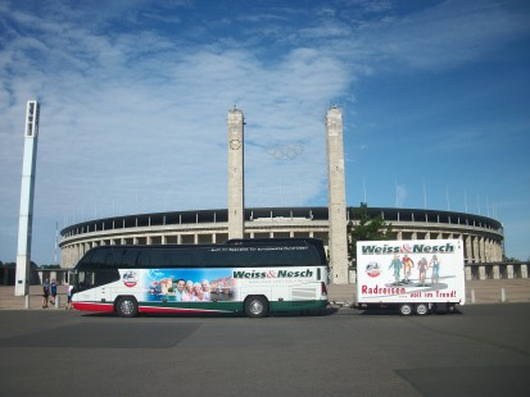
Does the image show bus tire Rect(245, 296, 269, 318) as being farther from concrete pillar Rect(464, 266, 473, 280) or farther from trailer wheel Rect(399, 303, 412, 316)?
concrete pillar Rect(464, 266, 473, 280)

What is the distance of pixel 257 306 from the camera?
81.7ft

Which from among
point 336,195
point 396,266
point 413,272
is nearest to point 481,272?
point 336,195

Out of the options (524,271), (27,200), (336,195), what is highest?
(336,195)

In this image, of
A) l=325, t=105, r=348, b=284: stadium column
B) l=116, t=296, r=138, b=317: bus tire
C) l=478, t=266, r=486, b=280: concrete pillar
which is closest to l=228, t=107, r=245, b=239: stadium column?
l=325, t=105, r=348, b=284: stadium column

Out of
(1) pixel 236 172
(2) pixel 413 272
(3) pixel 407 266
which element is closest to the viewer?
(2) pixel 413 272

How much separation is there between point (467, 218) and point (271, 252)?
8491 cm

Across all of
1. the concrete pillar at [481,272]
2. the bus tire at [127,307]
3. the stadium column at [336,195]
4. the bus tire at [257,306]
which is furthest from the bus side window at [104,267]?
the concrete pillar at [481,272]

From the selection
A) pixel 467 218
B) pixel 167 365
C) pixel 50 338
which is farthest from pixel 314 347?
pixel 467 218

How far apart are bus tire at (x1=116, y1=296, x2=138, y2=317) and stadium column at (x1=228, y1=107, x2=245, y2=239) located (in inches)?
1599

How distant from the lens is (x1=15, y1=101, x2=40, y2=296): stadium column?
42.0 m

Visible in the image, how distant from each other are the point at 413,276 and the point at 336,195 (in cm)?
4305

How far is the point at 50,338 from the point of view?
15.7 metres

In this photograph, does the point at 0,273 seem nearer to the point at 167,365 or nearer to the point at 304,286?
the point at 304,286

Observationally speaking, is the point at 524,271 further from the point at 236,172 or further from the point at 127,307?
the point at 127,307
